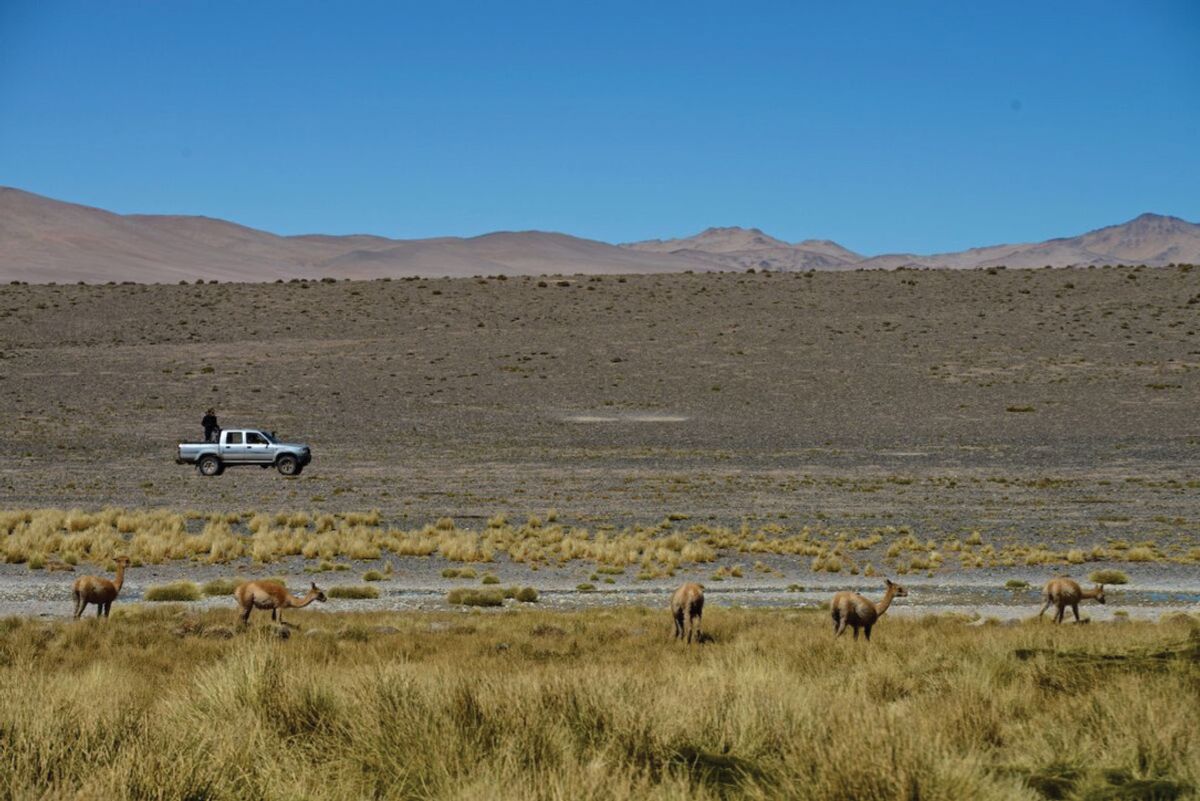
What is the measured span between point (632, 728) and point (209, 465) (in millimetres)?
36158

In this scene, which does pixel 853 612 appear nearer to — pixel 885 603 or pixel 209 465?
pixel 885 603

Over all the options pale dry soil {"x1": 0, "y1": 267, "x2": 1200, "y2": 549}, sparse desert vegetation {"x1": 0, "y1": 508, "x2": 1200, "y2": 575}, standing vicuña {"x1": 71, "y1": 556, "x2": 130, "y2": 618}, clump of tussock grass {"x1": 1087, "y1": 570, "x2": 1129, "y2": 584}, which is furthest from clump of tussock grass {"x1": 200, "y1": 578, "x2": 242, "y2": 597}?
clump of tussock grass {"x1": 1087, "y1": 570, "x2": 1129, "y2": 584}

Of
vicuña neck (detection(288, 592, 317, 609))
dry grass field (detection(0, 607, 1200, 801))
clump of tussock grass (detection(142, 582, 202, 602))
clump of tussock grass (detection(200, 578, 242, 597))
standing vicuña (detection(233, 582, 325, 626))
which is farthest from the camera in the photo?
clump of tussock grass (detection(200, 578, 242, 597))

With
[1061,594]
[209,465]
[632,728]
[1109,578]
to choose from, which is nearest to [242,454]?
[209,465]

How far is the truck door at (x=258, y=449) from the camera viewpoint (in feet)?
135

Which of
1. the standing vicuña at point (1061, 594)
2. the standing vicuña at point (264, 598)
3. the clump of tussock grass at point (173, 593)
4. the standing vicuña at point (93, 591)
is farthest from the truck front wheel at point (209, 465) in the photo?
the standing vicuña at point (1061, 594)

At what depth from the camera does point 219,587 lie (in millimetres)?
21562

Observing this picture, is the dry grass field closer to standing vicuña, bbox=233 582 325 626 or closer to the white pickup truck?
standing vicuña, bbox=233 582 325 626

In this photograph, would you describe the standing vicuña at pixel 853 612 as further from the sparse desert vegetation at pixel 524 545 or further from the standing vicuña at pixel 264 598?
the sparse desert vegetation at pixel 524 545

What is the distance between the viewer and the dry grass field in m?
6.36

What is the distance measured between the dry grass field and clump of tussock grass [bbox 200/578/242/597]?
29.8 feet

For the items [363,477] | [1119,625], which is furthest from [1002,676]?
[363,477]

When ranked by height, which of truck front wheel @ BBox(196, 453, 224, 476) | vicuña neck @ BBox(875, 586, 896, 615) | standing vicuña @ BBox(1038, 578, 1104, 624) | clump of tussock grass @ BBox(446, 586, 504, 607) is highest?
vicuña neck @ BBox(875, 586, 896, 615)

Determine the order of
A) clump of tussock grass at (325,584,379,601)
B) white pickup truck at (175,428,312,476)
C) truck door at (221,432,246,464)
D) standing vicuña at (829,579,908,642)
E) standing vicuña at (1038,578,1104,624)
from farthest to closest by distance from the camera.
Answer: truck door at (221,432,246,464) < white pickup truck at (175,428,312,476) < clump of tussock grass at (325,584,379,601) < standing vicuña at (1038,578,1104,624) < standing vicuña at (829,579,908,642)
